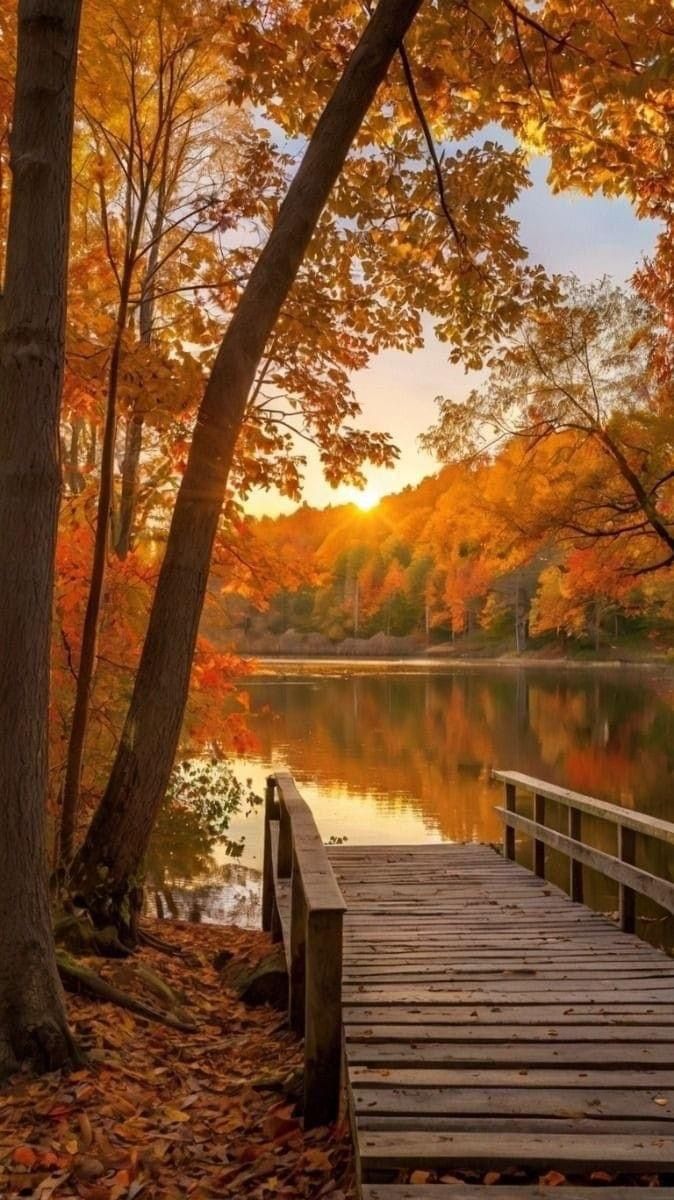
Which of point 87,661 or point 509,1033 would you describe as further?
point 87,661

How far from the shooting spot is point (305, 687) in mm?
45219

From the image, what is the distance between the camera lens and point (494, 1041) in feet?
12.7

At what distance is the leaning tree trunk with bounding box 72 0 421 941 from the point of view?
18.3 ft

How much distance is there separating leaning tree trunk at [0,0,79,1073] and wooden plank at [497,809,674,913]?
10.4ft

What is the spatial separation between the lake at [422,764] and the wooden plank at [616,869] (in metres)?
4.87

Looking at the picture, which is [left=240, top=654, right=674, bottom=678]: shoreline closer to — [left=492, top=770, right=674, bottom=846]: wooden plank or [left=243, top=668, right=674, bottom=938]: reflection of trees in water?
[left=243, top=668, right=674, bottom=938]: reflection of trees in water

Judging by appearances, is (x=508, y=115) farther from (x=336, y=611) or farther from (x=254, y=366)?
(x=336, y=611)

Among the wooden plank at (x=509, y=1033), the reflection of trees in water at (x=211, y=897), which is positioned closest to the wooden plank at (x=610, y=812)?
the wooden plank at (x=509, y=1033)

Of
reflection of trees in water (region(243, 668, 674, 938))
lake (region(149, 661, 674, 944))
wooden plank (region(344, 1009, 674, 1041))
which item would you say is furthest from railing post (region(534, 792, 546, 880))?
reflection of trees in water (region(243, 668, 674, 938))

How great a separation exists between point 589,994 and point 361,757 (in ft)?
62.5

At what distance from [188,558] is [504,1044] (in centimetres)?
315

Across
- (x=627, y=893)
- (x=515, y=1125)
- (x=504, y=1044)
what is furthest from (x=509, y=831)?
(x=515, y=1125)

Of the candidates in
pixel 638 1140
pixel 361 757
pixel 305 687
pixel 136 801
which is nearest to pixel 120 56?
pixel 136 801

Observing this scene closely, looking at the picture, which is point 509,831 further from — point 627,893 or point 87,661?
point 87,661
